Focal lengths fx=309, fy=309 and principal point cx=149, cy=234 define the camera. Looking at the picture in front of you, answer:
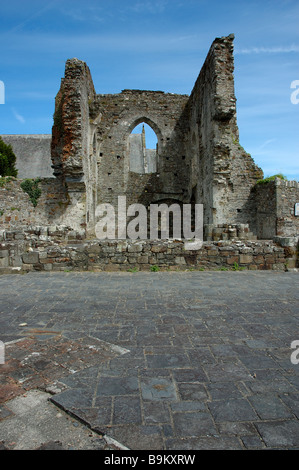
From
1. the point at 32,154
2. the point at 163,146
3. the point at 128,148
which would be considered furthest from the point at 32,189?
the point at 32,154

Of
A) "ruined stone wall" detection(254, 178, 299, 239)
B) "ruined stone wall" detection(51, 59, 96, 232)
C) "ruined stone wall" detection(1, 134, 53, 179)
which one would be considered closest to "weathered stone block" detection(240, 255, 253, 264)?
"ruined stone wall" detection(254, 178, 299, 239)

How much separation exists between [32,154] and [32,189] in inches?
791

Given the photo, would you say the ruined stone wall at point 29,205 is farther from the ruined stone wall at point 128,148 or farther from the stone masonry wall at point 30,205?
the ruined stone wall at point 128,148

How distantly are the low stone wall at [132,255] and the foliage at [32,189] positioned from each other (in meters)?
6.84

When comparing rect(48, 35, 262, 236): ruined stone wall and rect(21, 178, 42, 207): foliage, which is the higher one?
rect(48, 35, 262, 236): ruined stone wall

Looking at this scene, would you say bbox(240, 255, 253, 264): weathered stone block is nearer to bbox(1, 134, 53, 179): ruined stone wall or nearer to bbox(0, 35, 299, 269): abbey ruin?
bbox(0, 35, 299, 269): abbey ruin

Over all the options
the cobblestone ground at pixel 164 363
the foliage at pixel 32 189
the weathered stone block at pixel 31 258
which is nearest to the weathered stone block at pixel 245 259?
the cobblestone ground at pixel 164 363

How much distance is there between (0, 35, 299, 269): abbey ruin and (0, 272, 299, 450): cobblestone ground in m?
5.10

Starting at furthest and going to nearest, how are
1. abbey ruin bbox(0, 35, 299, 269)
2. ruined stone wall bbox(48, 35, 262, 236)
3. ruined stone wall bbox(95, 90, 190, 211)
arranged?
ruined stone wall bbox(95, 90, 190, 211)
ruined stone wall bbox(48, 35, 262, 236)
abbey ruin bbox(0, 35, 299, 269)

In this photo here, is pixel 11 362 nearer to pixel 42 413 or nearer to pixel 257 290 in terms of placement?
pixel 42 413

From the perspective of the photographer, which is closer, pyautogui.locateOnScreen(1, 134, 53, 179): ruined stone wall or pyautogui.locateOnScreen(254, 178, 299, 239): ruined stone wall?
pyautogui.locateOnScreen(254, 178, 299, 239): ruined stone wall

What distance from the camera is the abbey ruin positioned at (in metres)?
13.5

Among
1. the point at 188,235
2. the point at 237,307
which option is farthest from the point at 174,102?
the point at 237,307

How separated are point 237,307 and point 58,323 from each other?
2689 millimetres
